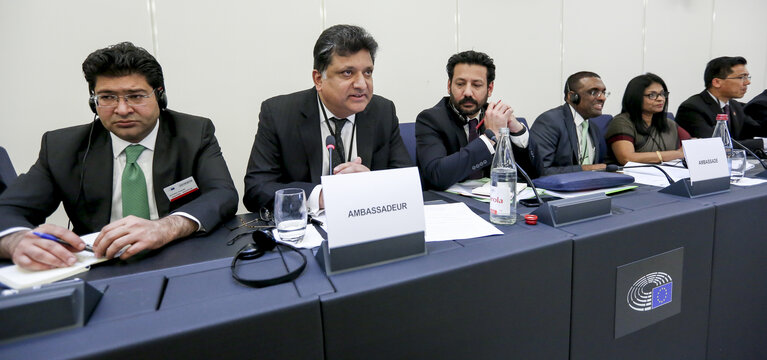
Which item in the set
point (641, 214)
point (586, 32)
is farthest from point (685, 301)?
point (586, 32)

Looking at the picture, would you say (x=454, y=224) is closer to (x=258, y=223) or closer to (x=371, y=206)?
(x=371, y=206)

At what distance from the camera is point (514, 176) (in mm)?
952

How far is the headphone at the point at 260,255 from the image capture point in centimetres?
62

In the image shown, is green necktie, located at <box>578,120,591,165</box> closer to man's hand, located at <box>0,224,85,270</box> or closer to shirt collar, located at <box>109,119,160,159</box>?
shirt collar, located at <box>109,119,160,159</box>

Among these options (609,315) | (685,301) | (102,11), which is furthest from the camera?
(102,11)

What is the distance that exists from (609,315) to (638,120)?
2078 millimetres

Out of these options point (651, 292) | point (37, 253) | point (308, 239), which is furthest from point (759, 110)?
point (37, 253)

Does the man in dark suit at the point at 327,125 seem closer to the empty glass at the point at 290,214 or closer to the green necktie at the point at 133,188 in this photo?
the green necktie at the point at 133,188

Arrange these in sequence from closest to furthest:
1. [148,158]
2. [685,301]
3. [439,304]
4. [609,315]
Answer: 1. [439,304]
2. [609,315]
3. [685,301]
4. [148,158]

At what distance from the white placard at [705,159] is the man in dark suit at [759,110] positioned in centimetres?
307

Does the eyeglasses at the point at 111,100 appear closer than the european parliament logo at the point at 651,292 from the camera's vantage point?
No

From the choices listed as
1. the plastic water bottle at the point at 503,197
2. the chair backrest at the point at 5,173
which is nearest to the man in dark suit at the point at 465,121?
the plastic water bottle at the point at 503,197

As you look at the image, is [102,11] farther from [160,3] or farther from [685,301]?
[685,301]

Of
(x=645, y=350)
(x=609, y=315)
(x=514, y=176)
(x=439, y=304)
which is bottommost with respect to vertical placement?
(x=645, y=350)
